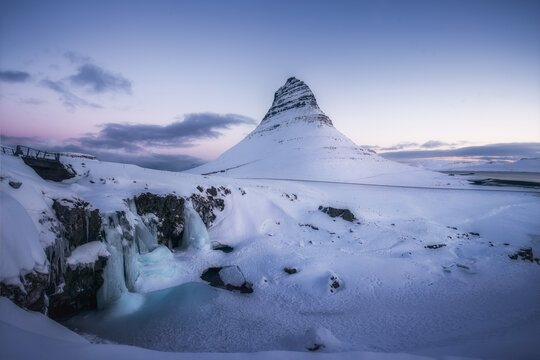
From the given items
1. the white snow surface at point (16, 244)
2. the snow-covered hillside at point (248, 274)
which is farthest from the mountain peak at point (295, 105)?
the white snow surface at point (16, 244)

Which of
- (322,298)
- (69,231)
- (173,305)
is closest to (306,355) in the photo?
(322,298)

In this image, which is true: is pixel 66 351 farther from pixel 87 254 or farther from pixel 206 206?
pixel 206 206

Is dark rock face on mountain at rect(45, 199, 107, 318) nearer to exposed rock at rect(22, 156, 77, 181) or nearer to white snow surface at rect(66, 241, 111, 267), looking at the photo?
white snow surface at rect(66, 241, 111, 267)

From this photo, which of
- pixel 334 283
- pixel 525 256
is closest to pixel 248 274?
pixel 334 283

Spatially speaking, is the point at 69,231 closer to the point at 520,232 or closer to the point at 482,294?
the point at 482,294

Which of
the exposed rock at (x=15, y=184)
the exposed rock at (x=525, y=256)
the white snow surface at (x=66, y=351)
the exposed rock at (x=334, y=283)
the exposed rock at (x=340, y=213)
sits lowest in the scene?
the exposed rock at (x=525, y=256)

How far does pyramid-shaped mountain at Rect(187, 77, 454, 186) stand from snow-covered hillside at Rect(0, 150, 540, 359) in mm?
34789

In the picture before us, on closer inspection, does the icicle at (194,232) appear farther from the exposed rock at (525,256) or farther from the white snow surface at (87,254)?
the exposed rock at (525,256)

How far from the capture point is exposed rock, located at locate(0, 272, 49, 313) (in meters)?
7.45

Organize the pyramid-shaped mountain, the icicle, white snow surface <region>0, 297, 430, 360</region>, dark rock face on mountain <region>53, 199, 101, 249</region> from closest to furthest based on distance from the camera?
1. white snow surface <region>0, 297, 430, 360</region>
2. dark rock face on mountain <region>53, 199, 101, 249</region>
3. the icicle
4. the pyramid-shaped mountain

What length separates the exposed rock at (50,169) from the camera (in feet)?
46.8

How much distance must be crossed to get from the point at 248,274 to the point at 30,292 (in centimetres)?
1066

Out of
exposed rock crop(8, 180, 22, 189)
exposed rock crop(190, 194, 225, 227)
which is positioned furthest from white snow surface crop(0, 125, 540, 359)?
exposed rock crop(190, 194, 225, 227)

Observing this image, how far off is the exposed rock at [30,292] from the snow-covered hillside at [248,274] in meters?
0.16
